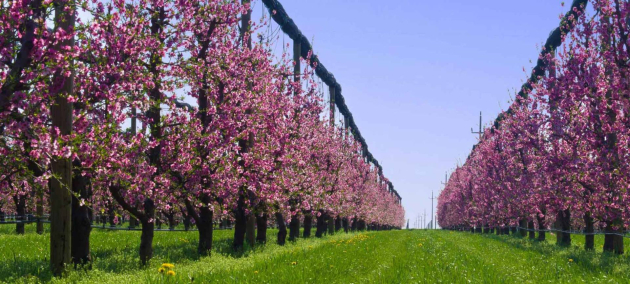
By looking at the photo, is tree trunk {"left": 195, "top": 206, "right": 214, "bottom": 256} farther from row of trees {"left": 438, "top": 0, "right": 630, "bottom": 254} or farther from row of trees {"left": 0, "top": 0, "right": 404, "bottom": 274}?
row of trees {"left": 438, "top": 0, "right": 630, "bottom": 254}

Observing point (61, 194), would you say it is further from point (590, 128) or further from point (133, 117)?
point (590, 128)

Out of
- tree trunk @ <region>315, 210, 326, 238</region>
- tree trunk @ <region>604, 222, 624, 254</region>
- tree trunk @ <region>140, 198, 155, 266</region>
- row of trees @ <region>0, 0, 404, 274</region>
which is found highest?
row of trees @ <region>0, 0, 404, 274</region>

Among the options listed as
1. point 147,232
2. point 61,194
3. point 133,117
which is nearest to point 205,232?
point 147,232

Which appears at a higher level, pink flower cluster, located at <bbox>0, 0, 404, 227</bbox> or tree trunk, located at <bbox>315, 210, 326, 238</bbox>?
pink flower cluster, located at <bbox>0, 0, 404, 227</bbox>

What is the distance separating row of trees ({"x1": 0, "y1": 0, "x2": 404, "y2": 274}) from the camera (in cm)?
836

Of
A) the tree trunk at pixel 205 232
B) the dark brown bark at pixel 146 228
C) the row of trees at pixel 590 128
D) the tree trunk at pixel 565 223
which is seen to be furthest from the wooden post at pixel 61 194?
the tree trunk at pixel 565 223

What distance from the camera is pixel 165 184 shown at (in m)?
14.1

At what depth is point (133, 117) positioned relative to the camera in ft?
44.5

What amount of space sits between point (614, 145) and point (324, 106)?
18.7 metres

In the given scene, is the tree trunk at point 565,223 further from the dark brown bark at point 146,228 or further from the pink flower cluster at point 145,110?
Answer: the dark brown bark at point 146,228

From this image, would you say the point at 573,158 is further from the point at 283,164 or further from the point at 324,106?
the point at 324,106

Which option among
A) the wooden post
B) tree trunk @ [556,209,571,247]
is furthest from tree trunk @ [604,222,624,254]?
the wooden post

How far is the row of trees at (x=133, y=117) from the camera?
27.4 feet

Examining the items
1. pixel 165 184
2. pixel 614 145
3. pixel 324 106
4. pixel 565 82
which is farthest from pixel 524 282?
pixel 324 106
